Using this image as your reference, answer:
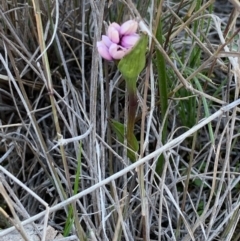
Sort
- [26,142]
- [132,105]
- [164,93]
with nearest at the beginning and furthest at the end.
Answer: [132,105] < [164,93] < [26,142]

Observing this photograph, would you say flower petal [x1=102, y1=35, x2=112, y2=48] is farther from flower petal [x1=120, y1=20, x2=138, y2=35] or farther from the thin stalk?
the thin stalk

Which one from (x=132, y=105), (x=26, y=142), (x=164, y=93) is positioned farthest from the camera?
(x=26, y=142)

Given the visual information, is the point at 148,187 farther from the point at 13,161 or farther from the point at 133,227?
the point at 13,161

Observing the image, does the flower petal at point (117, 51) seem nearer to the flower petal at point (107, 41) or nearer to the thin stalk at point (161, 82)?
the flower petal at point (107, 41)

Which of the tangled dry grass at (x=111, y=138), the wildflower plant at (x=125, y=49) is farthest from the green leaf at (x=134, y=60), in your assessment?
the tangled dry grass at (x=111, y=138)

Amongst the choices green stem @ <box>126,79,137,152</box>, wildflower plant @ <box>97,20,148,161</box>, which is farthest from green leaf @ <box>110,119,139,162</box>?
wildflower plant @ <box>97,20,148,161</box>

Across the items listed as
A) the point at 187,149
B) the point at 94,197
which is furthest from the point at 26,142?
the point at 187,149

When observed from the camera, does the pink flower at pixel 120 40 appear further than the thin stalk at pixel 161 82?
No

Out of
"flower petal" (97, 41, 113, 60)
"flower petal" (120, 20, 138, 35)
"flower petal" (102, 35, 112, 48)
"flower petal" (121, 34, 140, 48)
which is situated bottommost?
"flower petal" (97, 41, 113, 60)
